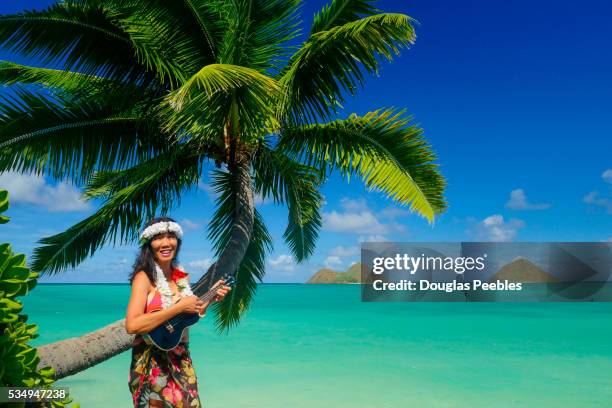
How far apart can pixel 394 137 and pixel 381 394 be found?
8.54 meters

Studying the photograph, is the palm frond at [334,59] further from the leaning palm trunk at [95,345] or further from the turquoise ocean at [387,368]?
the turquoise ocean at [387,368]

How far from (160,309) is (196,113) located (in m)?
3.63

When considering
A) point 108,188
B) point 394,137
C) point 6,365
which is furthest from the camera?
point 108,188

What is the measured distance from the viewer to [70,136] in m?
7.34

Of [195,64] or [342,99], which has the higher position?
[195,64]

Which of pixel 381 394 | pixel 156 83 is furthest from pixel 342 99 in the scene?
pixel 381 394

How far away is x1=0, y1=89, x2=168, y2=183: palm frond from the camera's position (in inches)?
270

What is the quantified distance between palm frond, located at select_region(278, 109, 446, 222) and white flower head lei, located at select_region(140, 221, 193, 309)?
443 centimetres

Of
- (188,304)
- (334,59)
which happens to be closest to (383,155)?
(334,59)

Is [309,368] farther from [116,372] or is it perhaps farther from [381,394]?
[116,372]

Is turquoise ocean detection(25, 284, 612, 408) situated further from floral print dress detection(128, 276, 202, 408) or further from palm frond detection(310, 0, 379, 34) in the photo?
floral print dress detection(128, 276, 202, 408)

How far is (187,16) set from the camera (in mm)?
7422

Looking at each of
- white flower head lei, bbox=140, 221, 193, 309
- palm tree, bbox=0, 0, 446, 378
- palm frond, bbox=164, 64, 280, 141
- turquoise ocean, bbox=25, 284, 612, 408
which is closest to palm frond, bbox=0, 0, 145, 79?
palm tree, bbox=0, 0, 446, 378

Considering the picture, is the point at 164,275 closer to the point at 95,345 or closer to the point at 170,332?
the point at 170,332
